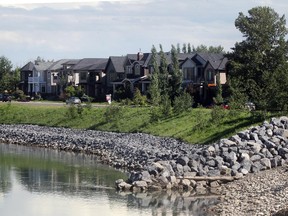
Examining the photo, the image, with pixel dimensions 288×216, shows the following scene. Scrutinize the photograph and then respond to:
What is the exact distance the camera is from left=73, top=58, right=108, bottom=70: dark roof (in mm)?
63175

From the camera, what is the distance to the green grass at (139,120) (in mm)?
28616

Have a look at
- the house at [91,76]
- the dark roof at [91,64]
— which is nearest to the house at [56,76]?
the dark roof at [91,64]

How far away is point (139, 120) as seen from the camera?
35812 millimetres

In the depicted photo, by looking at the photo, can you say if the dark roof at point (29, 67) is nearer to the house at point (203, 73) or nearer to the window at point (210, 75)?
the house at point (203, 73)

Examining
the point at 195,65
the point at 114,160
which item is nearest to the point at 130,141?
the point at 114,160

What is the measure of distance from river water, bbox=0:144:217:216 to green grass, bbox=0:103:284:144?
5.01m

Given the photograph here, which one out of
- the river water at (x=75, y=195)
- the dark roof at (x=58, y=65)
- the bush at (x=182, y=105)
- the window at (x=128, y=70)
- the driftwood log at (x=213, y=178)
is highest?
the dark roof at (x=58, y=65)

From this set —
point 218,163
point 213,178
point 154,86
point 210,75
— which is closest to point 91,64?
point 210,75

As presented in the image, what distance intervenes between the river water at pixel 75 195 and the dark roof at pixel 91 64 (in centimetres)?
3554

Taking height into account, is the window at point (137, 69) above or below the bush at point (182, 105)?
above

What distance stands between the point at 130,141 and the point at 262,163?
1047 cm

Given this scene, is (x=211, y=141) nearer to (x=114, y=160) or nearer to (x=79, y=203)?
(x=114, y=160)

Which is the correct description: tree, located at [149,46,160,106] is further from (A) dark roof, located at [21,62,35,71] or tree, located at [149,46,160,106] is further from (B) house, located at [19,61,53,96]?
(A) dark roof, located at [21,62,35,71]

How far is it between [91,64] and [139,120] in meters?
29.7
